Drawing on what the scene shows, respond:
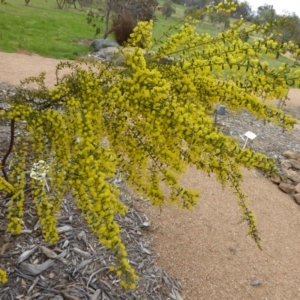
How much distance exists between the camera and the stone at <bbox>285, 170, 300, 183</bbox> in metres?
8.13

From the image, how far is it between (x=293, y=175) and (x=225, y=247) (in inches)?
139

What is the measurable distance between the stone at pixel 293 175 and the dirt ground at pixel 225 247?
3.43 ft

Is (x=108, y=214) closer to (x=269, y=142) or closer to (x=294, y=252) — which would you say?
(x=294, y=252)

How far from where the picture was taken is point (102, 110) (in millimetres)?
2785

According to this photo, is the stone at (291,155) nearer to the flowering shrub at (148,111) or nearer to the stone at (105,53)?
the flowering shrub at (148,111)

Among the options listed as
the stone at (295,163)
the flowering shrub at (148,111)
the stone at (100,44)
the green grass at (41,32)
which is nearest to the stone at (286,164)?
the stone at (295,163)

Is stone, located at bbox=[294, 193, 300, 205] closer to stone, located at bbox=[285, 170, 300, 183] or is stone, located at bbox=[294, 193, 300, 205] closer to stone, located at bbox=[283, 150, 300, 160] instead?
stone, located at bbox=[285, 170, 300, 183]

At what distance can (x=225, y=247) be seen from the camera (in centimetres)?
554

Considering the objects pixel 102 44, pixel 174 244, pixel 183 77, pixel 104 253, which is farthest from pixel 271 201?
pixel 102 44

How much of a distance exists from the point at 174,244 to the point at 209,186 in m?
2.03

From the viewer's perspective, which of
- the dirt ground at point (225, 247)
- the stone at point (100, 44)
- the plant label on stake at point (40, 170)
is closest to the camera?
the plant label on stake at point (40, 170)

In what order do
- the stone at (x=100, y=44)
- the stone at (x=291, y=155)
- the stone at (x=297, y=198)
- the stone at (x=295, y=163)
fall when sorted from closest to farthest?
1. the stone at (x=297, y=198)
2. the stone at (x=295, y=163)
3. the stone at (x=291, y=155)
4. the stone at (x=100, y=44)

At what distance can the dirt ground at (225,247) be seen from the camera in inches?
194

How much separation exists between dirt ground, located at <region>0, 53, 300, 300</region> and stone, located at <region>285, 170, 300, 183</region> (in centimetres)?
104
